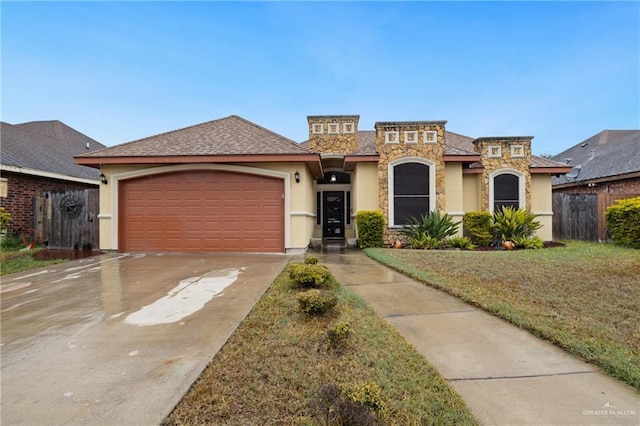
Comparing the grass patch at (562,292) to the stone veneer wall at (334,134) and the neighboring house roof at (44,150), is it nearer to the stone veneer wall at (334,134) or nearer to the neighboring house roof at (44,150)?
the stone veneer wall at (334,134)

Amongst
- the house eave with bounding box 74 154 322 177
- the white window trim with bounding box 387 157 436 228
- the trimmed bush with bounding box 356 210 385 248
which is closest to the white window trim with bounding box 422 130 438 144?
the white window trim with bounding box 387 157 436 228

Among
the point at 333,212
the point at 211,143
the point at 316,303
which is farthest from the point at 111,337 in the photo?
the point at 333,212

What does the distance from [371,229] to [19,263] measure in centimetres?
927

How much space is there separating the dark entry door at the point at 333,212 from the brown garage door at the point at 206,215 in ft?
14.2

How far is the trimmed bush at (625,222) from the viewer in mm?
8922

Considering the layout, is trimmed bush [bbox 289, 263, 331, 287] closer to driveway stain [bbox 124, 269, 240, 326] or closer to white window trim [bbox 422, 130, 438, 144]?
driveway stain [bbox 124, 269, 240, 326]

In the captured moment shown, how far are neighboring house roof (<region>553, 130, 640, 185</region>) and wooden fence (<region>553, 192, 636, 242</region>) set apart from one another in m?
2.79

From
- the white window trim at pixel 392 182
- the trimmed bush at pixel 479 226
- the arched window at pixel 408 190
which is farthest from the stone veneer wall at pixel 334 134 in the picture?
the trimmed bush at pixel 479 226

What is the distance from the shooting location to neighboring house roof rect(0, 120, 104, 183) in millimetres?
10398

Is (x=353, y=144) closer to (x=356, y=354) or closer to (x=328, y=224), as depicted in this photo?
(x=328, y=224)

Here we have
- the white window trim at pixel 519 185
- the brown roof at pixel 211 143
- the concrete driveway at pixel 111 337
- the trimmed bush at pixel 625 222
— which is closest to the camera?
the concrete driveway at pixel 111 337

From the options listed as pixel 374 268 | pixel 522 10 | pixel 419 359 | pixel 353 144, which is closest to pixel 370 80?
pixel 353 144

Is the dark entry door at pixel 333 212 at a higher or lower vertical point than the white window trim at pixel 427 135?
lower

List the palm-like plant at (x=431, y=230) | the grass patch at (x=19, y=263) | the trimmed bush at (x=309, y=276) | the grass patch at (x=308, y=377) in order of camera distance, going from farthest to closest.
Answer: the palm-like plant at (x=431, y=230)
the grass patch at (x=19, y=263)
the trimmed bush at (x=309, y=276)
the grass patch at (x=308, y=377)
